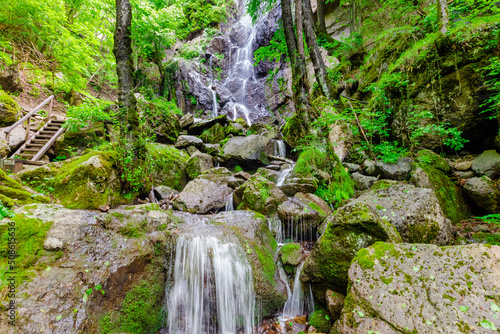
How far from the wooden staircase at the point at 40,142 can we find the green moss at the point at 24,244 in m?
7.26

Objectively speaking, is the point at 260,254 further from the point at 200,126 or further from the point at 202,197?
the point at 200,126

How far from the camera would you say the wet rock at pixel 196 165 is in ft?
27.3

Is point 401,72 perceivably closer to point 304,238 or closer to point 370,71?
point 370,71

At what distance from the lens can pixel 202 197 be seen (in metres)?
6.36

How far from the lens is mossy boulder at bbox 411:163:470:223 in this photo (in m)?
4.84

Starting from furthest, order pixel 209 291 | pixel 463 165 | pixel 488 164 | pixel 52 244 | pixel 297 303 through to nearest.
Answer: pixel 463 165 → pixel 488 164 → pixel 297 303 → pixel 209 291 → pixel 52 244

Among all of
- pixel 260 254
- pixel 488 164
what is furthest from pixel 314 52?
pixel 260 254

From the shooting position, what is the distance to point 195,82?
18172 millimetres

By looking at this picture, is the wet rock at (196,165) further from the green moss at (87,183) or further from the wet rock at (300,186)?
the wet rock at (300,186)

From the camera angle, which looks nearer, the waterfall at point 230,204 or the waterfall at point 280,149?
the waterfall at point 230,204

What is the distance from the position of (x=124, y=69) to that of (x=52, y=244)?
460 cm

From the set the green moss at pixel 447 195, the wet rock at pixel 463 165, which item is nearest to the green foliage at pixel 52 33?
the green moss at pixel 447 195

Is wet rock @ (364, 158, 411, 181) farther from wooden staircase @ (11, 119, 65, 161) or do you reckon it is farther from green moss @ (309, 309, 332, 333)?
wooden staircase @ (11, 119, 65, 161)

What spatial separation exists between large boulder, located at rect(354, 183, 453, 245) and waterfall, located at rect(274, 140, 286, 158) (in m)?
6.62
